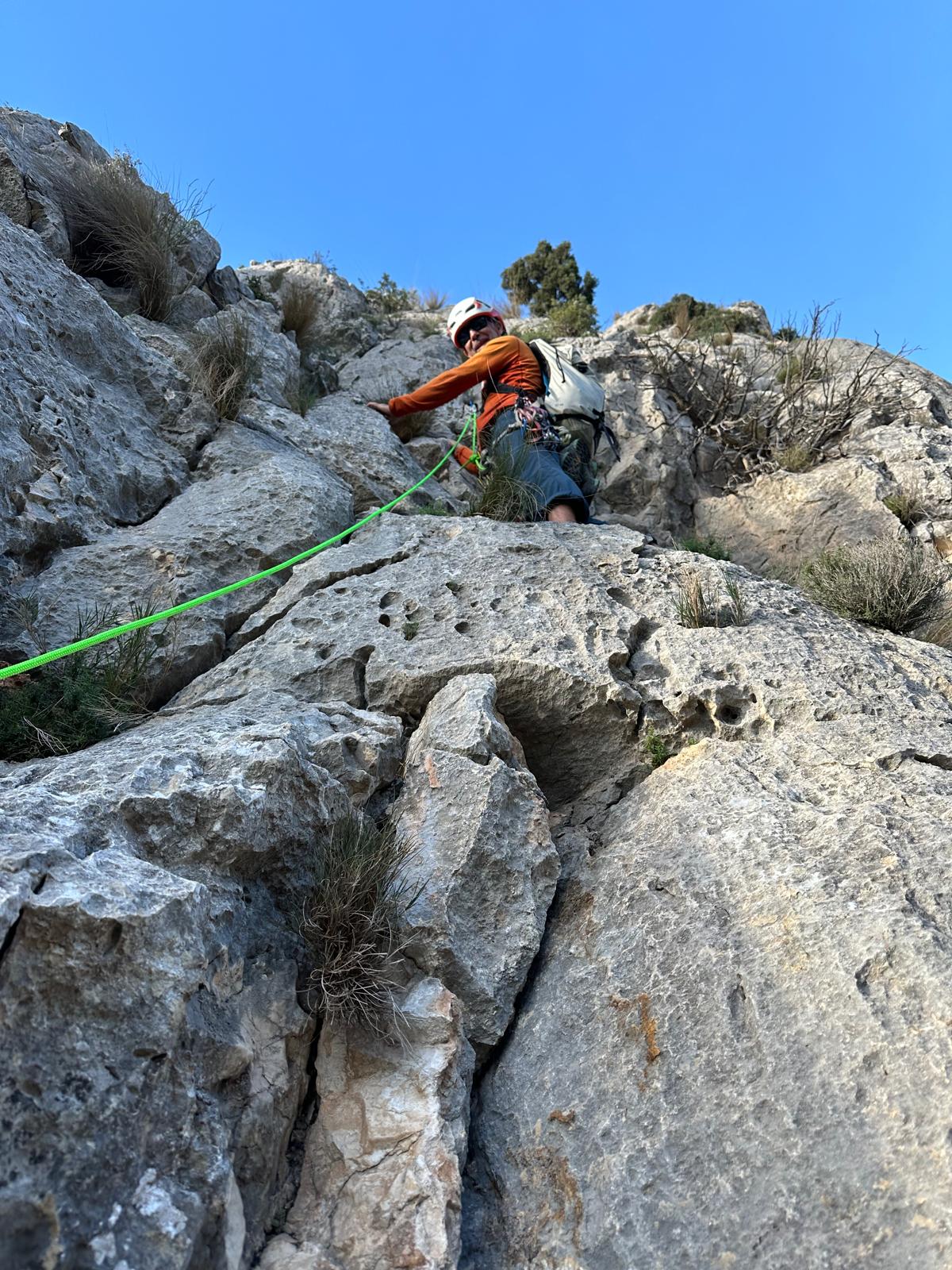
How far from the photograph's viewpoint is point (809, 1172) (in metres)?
2.13

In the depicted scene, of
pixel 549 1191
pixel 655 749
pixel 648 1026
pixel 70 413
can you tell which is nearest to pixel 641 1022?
pixel 648 1026

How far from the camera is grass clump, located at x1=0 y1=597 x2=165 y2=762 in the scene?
357cm

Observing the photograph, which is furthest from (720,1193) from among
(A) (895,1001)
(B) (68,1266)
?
(B) (68,1266)

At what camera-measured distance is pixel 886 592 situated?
4.89m

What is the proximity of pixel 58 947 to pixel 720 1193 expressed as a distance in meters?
1.77

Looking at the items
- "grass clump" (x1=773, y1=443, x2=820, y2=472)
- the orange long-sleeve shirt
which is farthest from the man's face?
"grass clump" (x1=773, y1=443, x2=820, y2=472)

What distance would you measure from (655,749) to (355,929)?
163cm

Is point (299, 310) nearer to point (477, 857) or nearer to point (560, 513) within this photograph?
point (560, 513)

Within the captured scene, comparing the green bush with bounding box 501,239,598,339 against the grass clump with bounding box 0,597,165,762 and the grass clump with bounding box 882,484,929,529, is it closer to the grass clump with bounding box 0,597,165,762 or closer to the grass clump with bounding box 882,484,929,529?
the grass clump with bounding box 882,484,929,529

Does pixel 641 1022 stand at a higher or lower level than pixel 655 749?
lower

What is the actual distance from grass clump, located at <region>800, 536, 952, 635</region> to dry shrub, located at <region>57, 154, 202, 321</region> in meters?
6.04

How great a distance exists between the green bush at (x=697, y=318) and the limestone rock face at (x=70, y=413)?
7.59 meters

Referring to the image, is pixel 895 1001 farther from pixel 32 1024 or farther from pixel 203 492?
pixel 203 492

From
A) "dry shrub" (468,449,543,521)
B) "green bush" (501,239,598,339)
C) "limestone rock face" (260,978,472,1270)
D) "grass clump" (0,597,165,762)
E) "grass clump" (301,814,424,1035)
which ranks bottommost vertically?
"limestone rock face" (260,978,472,1270)
